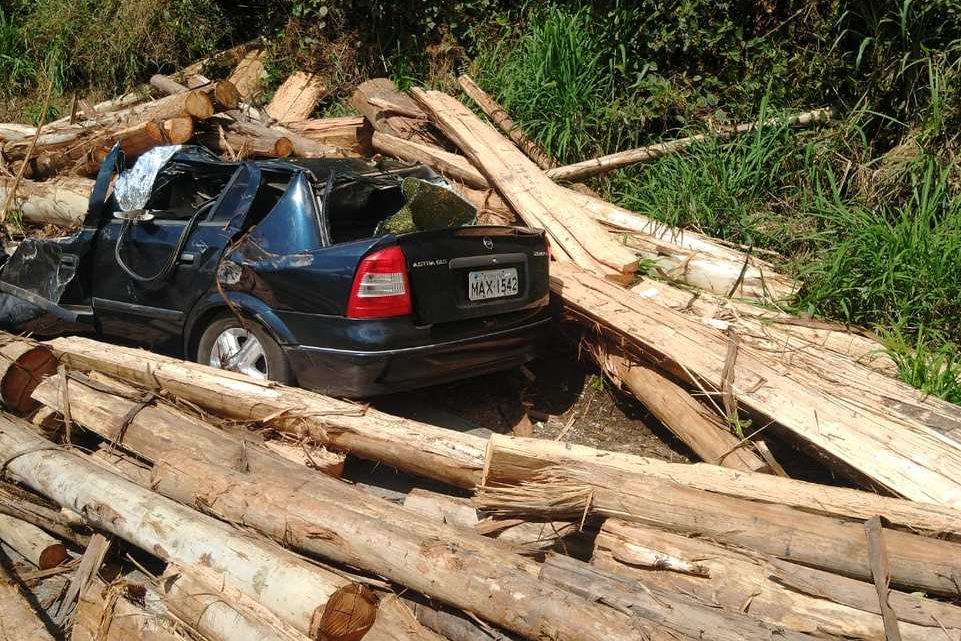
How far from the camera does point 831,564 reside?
3.71 m

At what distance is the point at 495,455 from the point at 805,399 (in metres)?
1.66

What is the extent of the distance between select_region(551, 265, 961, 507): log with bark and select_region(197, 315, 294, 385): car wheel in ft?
5.93

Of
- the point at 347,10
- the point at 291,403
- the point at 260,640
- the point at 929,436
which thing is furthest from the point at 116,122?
the point at 929,436

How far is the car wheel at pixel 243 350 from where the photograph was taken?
5.40 meters

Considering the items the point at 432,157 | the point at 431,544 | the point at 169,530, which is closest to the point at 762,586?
the point at 431,544

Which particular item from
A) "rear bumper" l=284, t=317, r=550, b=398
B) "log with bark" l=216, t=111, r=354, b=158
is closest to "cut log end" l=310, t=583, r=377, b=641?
"rear bumper" l=284, t=317, r=550, b=398

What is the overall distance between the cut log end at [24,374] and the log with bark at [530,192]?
10.9ft

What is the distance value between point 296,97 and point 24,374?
5.70 meters

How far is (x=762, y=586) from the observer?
365 centimetres

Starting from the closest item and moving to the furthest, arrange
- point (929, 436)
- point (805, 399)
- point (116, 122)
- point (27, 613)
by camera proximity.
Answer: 1. point (27, 613)
2. point (929, 436)
3. point (805, 399)
4. point (116, 122)

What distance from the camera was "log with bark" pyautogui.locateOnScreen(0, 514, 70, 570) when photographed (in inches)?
179

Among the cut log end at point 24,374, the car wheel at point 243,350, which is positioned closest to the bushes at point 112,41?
the cut log end at point 24,374

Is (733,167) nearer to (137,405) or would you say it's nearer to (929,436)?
(929,436)

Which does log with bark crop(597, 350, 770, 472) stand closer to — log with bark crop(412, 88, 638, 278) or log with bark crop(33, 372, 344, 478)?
log with bark crop(412, 88, 638, 278)
